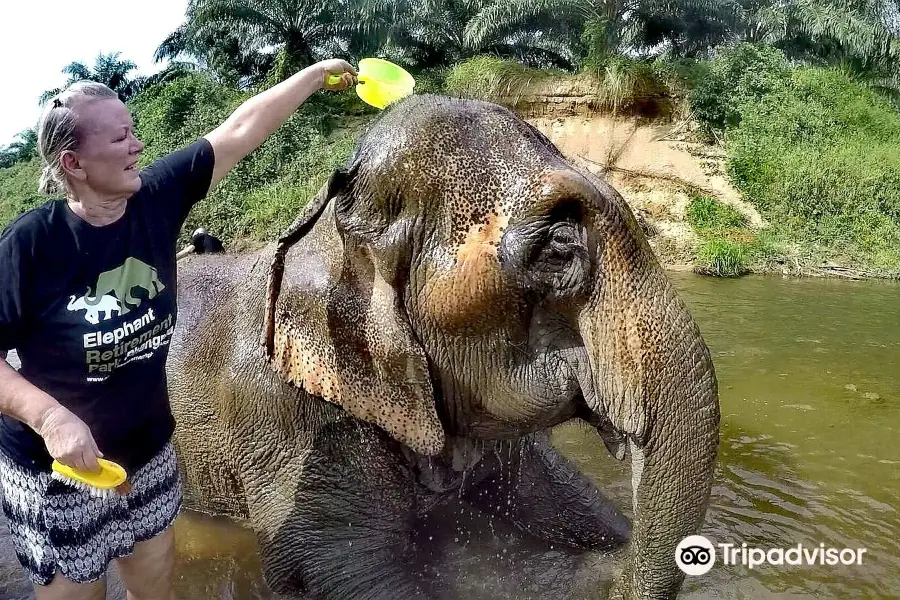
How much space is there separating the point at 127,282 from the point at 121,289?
3 cm

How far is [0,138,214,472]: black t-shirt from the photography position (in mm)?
1821

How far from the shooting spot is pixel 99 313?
1.92 m

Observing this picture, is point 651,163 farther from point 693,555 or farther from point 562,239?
point 562,239

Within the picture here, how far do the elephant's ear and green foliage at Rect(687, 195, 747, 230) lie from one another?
13.8 m

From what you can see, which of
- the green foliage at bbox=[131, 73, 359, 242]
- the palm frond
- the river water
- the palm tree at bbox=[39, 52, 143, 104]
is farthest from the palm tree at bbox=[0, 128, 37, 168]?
the river water

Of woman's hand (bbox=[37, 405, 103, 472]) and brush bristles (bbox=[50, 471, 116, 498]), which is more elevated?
woman's hand (bbox=[37, 405, 103, 472])

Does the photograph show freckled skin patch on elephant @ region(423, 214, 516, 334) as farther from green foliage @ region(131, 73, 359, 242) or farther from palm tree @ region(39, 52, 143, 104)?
palm tree @ region(39, 52, 143, 104)

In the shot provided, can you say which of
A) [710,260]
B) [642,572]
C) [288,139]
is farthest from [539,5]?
[642,572]

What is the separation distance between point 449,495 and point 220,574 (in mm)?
1358

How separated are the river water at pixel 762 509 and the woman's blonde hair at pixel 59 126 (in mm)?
1812

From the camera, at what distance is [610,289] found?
1718mm

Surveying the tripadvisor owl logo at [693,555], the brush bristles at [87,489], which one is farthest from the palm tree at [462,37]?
the brush bristles at [87,489]

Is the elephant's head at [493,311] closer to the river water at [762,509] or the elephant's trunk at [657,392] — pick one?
the elephant's trunk at [657,392]

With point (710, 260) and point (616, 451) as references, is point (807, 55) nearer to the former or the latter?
point (710, 260)
